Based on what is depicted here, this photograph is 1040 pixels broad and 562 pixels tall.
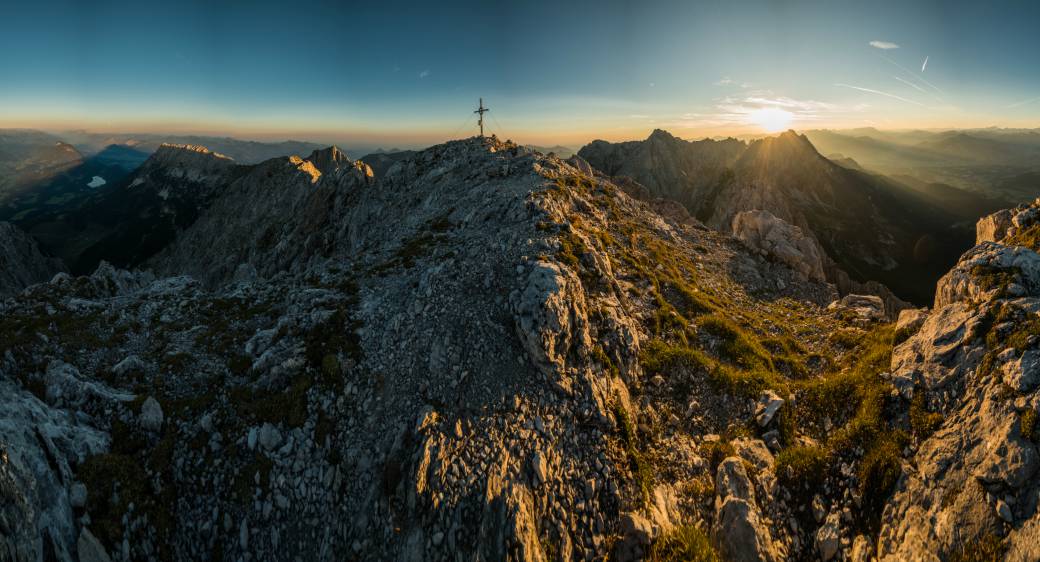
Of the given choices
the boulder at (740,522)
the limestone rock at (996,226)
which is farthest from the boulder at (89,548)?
the limestone rock at (996,226)

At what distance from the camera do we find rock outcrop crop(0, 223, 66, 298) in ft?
315

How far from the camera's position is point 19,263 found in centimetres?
10531

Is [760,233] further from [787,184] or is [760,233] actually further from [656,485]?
[787,184]

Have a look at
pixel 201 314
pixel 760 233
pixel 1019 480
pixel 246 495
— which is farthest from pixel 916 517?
pixel 760 233

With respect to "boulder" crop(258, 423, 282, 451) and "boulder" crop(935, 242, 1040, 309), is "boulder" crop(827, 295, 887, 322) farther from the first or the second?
"boulder" crop(258, 423, 282, 451)

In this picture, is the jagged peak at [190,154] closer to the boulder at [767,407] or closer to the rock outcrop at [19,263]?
the rock outcrop at [19,263]

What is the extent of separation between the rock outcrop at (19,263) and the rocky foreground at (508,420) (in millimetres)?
112230

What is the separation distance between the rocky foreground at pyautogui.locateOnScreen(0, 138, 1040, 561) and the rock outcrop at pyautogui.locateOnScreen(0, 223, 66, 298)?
112230mm

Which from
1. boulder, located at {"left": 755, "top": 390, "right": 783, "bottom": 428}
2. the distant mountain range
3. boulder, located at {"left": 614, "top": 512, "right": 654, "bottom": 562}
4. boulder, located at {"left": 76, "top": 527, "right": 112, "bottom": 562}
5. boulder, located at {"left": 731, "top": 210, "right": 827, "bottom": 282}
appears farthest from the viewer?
the distant mountain range

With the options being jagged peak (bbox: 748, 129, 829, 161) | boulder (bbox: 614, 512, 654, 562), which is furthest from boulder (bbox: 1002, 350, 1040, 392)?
jagged peak (bbox: 748, 129, 829, 161)

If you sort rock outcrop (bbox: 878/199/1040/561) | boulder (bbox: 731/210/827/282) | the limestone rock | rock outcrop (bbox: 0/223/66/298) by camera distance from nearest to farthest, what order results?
1. rock outcrop (bbox: 878/199/1040/561)
2. the limestone rock
3. boulder (bbox: 731/210/827/282)
4. rock outcrop (bbox: 0/223/66/298)

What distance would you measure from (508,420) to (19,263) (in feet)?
521

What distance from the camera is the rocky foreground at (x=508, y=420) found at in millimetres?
12531

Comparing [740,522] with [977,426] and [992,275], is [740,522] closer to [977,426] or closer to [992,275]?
[977,426]
